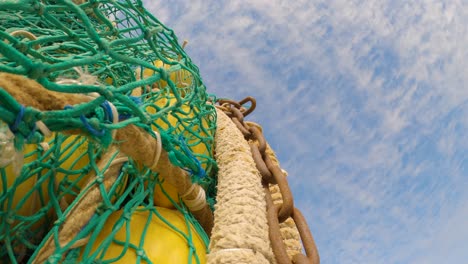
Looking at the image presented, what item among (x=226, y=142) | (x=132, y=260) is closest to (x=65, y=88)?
(x=132, y=260)

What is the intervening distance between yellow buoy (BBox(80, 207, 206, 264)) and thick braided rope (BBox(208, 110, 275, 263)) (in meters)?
0.05

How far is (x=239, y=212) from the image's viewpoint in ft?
1.85

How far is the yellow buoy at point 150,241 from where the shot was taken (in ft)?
1.76

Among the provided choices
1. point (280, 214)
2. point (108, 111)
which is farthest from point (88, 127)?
point (280, 214)

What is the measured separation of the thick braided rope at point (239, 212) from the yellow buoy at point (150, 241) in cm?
5

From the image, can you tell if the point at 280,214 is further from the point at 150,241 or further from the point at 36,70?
the point at 36,70

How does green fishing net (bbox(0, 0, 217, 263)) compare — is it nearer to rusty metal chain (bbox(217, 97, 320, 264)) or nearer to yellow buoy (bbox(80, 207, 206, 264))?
yellow buoy (bbox(80, 207, 206, 264))

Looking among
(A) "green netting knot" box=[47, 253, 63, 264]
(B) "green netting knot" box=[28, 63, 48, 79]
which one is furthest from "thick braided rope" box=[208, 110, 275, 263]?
(B) "green netting knot" box=[28, 63, 48, 79]

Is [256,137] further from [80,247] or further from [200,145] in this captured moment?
[80,247]

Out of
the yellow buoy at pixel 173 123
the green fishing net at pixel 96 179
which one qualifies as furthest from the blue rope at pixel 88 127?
the yellow buoy at pixel 173 123

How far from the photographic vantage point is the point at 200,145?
82 centimetres

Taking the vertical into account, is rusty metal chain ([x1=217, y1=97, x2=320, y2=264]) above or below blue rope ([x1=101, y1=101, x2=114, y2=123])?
above

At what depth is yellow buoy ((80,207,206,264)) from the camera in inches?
21.2

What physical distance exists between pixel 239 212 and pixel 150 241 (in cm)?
13
